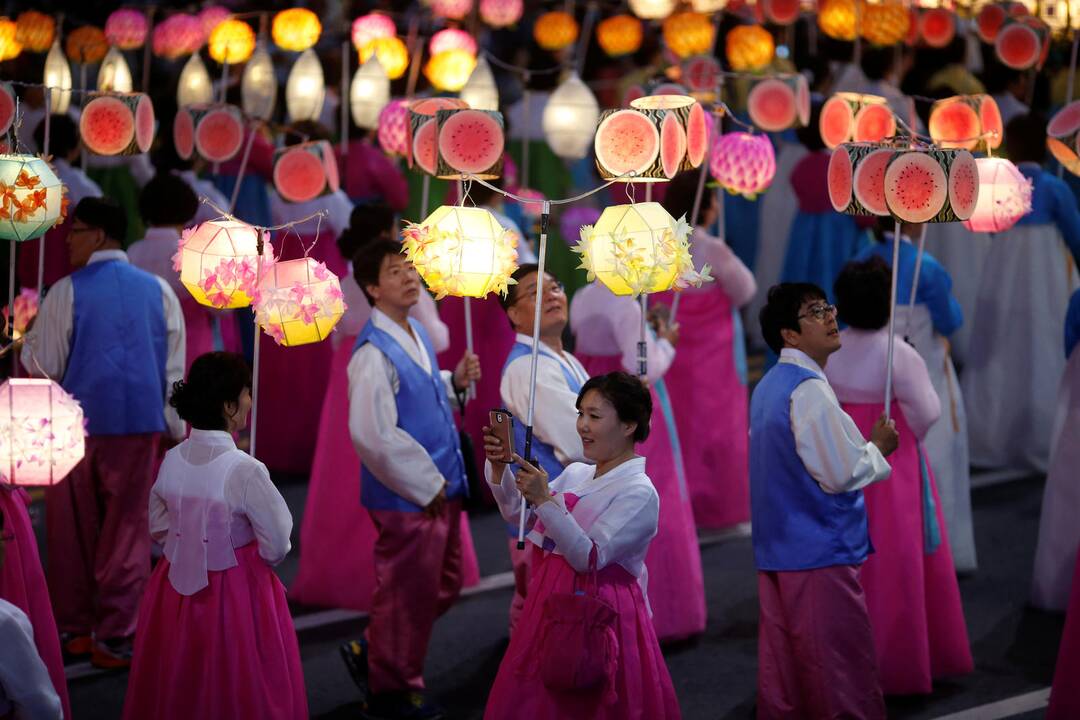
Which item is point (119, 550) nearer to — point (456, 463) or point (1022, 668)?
point (456, 463)

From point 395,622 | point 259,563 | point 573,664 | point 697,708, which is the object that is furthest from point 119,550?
point 573,664

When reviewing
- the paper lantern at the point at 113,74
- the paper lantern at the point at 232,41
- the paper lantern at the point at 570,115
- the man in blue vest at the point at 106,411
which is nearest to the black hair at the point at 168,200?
the paper lantern at the point at 113,74

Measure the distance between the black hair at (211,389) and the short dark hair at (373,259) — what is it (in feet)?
2.58

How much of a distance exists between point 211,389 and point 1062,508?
131 inches

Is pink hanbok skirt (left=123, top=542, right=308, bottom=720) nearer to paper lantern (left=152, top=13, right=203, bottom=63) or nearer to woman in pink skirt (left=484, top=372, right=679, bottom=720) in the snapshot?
woman in pink skirt (left=484, top=372, right=679, bottom=720)

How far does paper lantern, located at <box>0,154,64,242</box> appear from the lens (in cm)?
381

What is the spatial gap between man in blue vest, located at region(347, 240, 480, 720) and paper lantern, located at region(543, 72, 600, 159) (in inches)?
70.2

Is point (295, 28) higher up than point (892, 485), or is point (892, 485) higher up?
point (295, 28)

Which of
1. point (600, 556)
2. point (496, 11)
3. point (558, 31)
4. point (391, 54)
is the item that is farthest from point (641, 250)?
point (558, 31)

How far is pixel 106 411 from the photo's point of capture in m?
4.86

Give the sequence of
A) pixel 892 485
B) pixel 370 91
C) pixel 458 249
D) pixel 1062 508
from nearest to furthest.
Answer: pixel 458 249 < pixel 892 485 < pixel 1062 508 < pixel 370 91

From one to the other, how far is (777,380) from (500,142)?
1.02 metres

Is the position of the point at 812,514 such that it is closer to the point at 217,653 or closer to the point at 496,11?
the point at 217,653

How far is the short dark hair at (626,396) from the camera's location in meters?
3.41
